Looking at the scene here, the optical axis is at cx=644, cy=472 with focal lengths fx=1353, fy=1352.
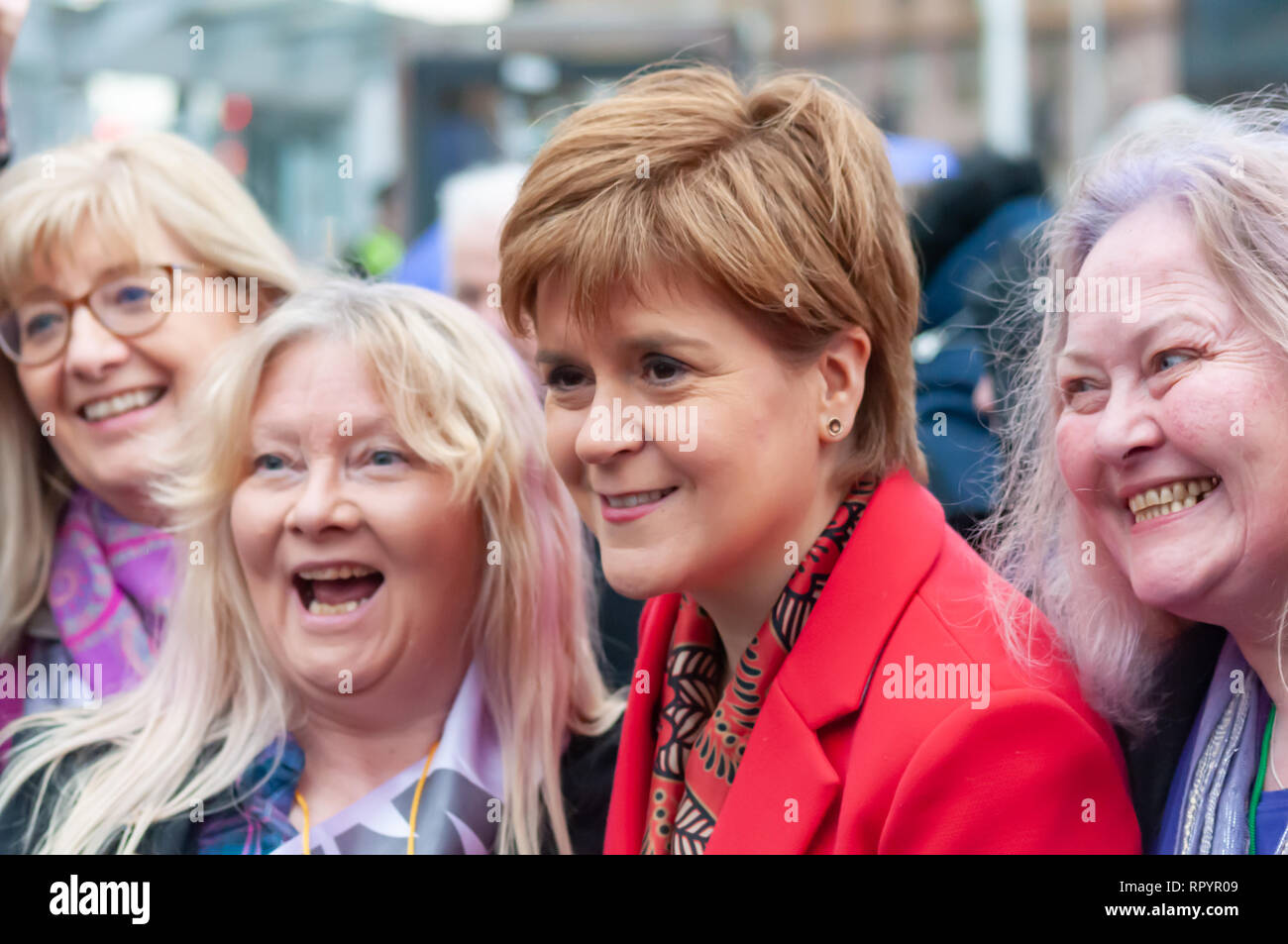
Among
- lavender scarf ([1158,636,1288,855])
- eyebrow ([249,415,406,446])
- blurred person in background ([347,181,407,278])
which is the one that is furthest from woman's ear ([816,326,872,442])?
blurred person in background ([347,181,407,278])

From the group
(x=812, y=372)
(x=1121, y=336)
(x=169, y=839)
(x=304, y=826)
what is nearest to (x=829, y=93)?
(x=812, y=372)

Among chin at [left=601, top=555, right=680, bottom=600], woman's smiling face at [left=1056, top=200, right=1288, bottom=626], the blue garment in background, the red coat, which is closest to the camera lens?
woman's smiling face at [left=1056, top=200, right=1288, bottom=626]

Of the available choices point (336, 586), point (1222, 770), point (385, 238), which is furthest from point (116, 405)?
point (385, 238)

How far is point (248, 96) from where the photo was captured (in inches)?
417

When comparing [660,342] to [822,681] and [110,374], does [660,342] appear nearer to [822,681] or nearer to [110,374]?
[822,681]

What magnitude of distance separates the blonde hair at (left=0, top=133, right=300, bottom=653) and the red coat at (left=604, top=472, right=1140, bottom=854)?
1.66m

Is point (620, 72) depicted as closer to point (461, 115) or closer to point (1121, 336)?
point (461, 115)

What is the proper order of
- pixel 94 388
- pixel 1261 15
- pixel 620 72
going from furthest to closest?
pixel 620 72
pixel 1261 15
pixel 94 388

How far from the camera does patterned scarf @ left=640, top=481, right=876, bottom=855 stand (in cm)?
214

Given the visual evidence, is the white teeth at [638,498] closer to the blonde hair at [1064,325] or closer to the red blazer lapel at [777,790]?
the red blazer lapel at [777,790]

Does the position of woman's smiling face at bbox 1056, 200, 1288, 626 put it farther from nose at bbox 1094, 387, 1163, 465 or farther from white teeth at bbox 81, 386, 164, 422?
white teeth at bbox 81, 386, 164, 422

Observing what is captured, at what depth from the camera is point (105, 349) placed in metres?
2.96

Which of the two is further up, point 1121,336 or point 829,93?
point 829,93
